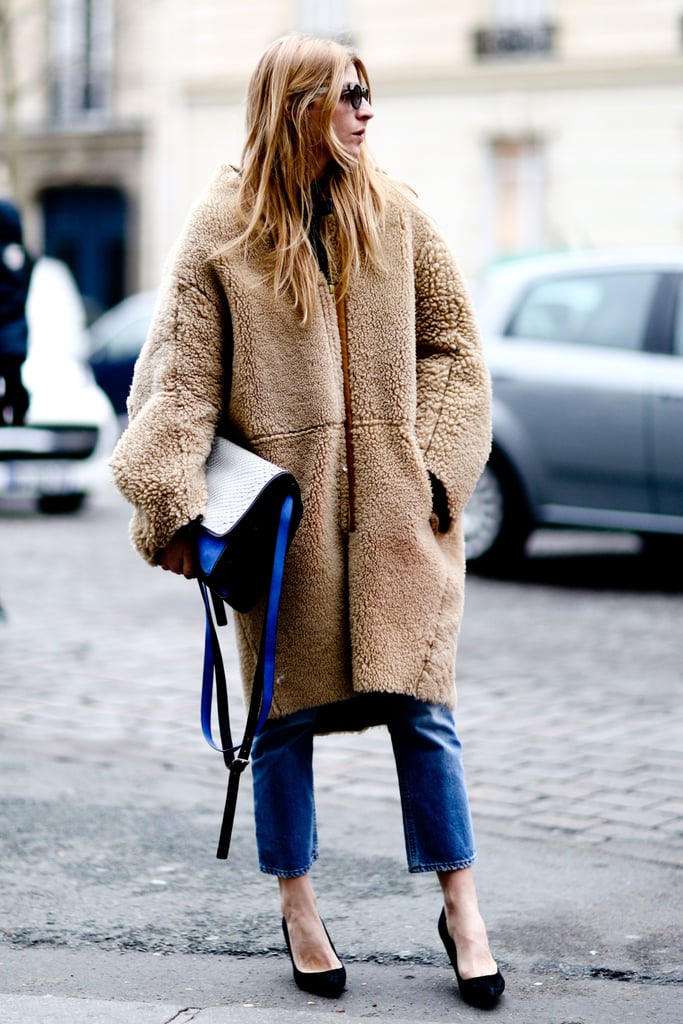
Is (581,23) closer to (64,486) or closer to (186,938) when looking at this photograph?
(64,486)

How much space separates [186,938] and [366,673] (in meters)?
0.78

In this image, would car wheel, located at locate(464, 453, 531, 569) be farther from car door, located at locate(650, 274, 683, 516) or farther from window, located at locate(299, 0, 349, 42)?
window, located at locate(299, 0, 349, 42)

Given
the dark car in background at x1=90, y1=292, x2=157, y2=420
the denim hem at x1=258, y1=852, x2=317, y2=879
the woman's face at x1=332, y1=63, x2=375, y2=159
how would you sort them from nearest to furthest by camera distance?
the woman's face at x1=332, y1=63, x2=375, y2=159 < the denim hem at x1=258, y1=852, x2=317, y2=879 < the dark car in background at x1=90, y1=292, x2=157, y2=420

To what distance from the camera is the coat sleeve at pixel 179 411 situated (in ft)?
10.3

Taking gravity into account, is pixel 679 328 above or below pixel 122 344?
above

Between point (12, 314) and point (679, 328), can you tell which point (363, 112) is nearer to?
point (12, 314)

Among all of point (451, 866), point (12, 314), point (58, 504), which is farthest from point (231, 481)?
point (58, 504)

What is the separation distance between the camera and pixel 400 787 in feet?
10.7

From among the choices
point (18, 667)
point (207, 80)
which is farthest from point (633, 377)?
point (207, 80)

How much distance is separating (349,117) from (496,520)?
227 inches

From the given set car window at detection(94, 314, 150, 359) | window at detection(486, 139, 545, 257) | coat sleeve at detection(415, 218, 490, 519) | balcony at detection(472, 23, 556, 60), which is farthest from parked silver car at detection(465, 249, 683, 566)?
balcony at detection(472, 23, 556, 60)

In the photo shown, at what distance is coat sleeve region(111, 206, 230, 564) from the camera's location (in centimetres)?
313

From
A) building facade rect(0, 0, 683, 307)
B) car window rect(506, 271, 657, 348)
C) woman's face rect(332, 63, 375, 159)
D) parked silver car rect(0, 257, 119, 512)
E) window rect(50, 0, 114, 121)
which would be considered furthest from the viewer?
window rect(50, 0, 114, 121)

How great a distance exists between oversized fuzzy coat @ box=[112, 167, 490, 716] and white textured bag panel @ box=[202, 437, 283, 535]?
0.11 ft
